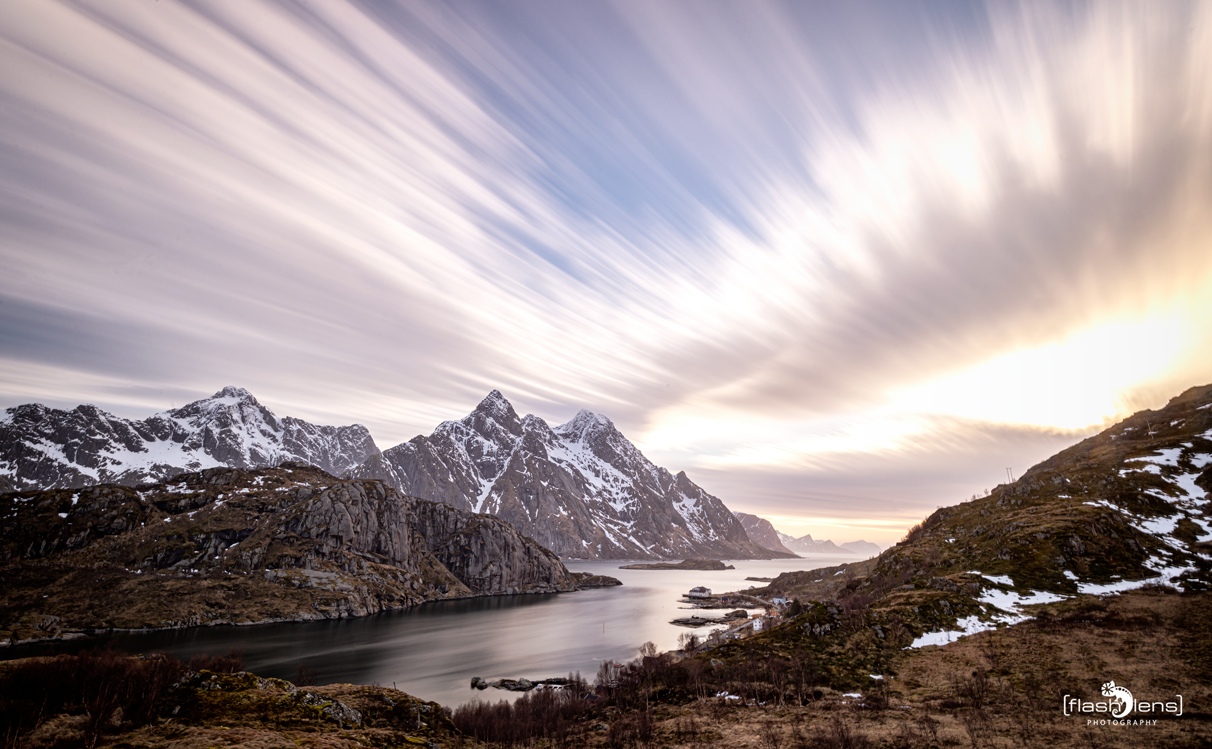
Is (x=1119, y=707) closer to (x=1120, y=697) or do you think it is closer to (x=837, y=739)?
(x=1120, y=697)

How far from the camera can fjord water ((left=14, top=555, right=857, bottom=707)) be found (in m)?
90.0

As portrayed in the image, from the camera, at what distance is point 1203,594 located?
61.8m

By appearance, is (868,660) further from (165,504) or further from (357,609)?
(165,504)

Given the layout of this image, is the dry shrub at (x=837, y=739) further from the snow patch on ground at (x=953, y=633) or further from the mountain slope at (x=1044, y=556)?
the snow patch on ground at (x=953, y=633)

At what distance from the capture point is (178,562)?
156375 millimetres

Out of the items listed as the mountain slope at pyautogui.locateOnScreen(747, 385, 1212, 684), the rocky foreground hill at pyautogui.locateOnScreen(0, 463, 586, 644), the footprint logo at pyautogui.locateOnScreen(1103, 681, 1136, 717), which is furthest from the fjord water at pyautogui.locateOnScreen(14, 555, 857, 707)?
the footprint logo at pyautogui.locateOnScreen(1103, 681, 1136, 717)

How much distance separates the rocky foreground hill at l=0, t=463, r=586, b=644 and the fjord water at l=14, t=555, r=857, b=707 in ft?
38.9

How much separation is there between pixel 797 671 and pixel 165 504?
228 metres

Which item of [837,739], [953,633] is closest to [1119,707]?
[837,739]

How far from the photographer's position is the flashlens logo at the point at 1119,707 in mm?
33562

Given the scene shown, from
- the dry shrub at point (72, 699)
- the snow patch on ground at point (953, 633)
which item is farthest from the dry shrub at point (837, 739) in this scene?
the dry shrub at point (72, 699)

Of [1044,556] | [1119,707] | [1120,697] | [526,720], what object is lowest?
[526,720]

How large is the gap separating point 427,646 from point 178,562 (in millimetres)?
101726

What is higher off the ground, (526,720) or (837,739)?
(837,739)
